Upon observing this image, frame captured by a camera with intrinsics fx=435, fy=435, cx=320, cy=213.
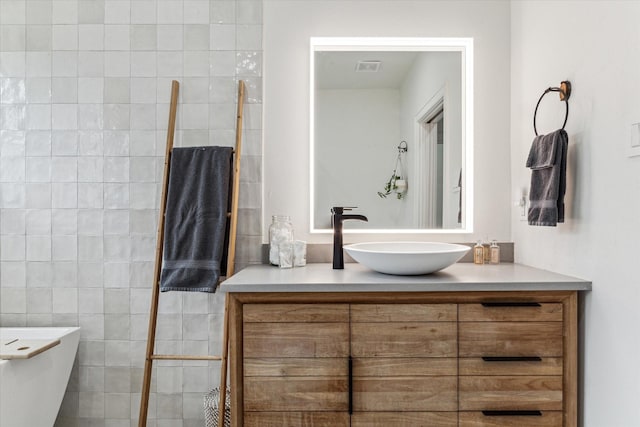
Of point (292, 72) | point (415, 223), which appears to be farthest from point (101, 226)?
point (415, 223)

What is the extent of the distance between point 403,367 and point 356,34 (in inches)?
60.8

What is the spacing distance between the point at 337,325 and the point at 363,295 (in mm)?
142

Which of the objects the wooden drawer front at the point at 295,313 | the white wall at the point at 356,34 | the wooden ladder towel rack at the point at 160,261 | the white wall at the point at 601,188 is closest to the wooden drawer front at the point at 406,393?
the wooden drawer front at the point at 295,313

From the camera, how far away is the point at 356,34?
2.13 m

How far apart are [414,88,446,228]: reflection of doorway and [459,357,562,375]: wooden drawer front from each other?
777 mm

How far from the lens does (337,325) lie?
1553mm

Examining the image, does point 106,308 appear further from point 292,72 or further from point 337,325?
point 292,72

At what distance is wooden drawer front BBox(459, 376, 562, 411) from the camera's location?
1.54 metres

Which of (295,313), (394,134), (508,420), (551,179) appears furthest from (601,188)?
(295,313)

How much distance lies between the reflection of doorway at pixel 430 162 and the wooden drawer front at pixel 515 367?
2.55 ft

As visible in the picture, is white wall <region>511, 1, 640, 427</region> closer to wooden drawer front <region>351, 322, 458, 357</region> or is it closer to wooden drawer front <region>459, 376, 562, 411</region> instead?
wooden drawer front <region>459, 376, 562, 411</region>

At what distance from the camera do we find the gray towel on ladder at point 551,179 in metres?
1.58

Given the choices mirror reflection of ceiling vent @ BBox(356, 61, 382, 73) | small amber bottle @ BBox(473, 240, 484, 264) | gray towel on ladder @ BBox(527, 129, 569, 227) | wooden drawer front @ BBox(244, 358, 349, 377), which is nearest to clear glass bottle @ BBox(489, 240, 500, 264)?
small amber bottle @ BBox(473, 240, 484, 264)

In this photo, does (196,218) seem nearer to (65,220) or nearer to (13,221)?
(65,220)
